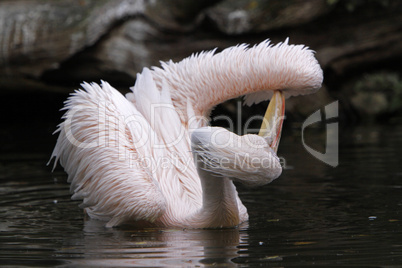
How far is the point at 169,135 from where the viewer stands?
18.9ft

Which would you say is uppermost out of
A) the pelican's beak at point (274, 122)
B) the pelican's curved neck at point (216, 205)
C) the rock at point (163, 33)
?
the rock at point (163, 33)

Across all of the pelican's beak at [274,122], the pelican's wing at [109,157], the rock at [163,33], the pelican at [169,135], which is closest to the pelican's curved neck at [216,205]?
the pelican at [169,135]

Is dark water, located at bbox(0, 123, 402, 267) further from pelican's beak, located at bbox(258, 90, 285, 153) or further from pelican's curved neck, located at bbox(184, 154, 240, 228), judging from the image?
pelican's beak, located at bbox(258, 90, 285, 153)

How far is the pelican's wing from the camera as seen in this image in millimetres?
4891

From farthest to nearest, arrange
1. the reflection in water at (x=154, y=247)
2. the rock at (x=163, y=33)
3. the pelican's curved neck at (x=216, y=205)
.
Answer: the rock at (x=163, y=33) → the pelican's curved neck at (x=216, y=205) → the reflection in water at (x=154, y=247)

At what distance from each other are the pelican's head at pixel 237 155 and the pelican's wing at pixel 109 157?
2.49 feet

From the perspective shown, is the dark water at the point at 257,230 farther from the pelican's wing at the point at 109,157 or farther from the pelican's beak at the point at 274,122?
the pelican's beak at the point at 274,122

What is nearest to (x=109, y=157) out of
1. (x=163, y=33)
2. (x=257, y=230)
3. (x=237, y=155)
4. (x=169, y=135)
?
(x=169, y=135)

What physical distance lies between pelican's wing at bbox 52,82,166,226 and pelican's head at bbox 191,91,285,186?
2.49 ft

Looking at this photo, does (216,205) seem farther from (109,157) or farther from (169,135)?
(169,135)

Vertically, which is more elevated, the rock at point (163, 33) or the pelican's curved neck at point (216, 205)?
the rock at point (163, 33)

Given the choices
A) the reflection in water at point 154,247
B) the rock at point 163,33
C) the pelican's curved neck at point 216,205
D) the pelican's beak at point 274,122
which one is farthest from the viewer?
the rock at point 163,33

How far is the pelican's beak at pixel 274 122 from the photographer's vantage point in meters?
5.02

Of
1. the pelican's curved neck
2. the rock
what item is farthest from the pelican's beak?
the rock
